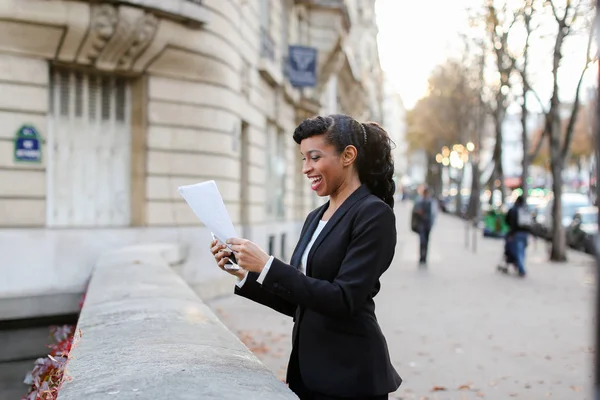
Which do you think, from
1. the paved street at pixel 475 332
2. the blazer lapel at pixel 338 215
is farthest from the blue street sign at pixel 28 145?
the blazer lapel at pixel 338 215

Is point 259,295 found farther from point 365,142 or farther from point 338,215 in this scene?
point 365,142

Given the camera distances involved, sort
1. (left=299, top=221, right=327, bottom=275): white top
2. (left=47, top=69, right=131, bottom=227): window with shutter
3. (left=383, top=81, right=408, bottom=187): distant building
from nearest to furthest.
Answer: (left=299, top=221, right=327, bottom=275): white top
(left=47, top=69, right=131, bottom=227): window with shutter
(left=383, top=81, right=408, bottom=187): distant building

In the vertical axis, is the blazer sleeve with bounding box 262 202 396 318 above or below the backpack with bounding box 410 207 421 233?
above

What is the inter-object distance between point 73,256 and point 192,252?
80.7 inches

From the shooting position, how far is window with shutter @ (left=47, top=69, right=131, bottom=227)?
10.4 m

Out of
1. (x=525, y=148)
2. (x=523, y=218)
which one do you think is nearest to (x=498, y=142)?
(x=525, y=148)

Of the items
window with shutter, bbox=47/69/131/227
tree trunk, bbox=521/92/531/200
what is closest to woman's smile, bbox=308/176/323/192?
window with shutter, bbox=47/69/131/227

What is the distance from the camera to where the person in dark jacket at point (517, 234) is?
50.6 ft

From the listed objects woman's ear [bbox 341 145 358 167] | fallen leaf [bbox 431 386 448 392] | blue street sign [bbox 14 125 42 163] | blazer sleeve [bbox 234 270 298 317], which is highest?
blue street sign [bbox 14 125 42 163]

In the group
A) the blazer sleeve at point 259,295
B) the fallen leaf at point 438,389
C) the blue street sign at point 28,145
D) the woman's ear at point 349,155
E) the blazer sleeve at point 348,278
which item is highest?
the blue street sign at point 28,145

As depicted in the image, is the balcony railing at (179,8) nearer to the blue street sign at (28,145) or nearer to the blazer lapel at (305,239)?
the blue street sign at (28,145)

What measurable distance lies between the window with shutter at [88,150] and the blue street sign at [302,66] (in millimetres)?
7971

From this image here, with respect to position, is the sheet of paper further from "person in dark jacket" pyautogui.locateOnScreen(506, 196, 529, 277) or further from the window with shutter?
"person in dark jacket" pyautogui.locateOnScreen(506, 196, 529, 277)

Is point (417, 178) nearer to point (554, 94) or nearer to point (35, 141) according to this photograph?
point (554, 94)
